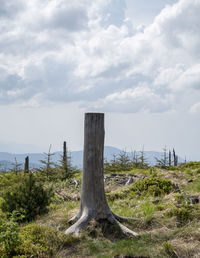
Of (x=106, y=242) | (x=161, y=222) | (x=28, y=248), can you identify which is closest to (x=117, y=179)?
(x=161, y=222)

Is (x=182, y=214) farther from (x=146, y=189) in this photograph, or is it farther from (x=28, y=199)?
(x=28, y=199)

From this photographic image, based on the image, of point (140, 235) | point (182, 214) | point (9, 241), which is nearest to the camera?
point (9, 241)

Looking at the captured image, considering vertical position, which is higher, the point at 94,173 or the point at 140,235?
the point at 94,173

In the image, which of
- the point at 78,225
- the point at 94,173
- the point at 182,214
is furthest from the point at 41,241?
the point at 182,214

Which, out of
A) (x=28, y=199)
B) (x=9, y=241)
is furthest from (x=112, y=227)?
(x=28, y=199)

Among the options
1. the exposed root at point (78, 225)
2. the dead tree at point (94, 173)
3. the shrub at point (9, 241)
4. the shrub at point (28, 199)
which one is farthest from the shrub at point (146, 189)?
the shrub at point (9, 241)

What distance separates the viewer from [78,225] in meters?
6.56

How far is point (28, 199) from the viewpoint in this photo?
8750 millimetres

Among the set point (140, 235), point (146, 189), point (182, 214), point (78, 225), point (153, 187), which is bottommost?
point (140, 235)

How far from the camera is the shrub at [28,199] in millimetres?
8562

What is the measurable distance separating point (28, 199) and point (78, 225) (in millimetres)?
2854

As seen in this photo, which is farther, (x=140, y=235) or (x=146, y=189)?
(x=146, y=189)

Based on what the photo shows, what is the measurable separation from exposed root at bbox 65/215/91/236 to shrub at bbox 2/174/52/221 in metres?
2.37

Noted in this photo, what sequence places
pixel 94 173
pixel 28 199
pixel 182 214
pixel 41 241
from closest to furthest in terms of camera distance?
pixel 41 241
pixel 94 173
pixel 182 214
pixel 28 199
